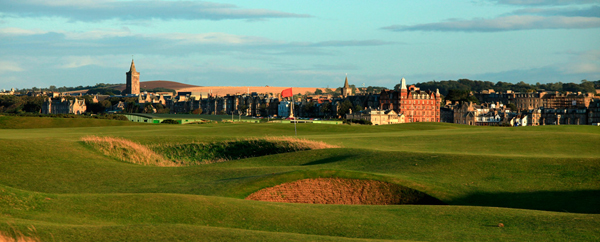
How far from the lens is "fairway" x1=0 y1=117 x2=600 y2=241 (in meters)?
13.6

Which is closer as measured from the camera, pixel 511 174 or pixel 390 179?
pixel 390 179

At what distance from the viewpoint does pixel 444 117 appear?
593 feet

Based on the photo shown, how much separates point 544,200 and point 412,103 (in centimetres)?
14478

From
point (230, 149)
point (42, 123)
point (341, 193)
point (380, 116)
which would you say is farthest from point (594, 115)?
point (341, 193)

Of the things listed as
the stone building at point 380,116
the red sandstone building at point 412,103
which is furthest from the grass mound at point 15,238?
the red sandstone building at point 412,103

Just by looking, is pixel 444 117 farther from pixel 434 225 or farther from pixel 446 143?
pixel 434 225

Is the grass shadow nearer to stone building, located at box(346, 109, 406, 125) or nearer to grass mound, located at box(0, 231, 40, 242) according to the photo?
grass mound, located at box(0, 231, 40, 242)

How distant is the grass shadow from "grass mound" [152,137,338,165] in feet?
53.9

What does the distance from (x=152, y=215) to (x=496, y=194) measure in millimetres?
12227

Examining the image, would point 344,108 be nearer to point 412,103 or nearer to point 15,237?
point 412,103

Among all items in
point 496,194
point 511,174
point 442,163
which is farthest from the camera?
point 442,163

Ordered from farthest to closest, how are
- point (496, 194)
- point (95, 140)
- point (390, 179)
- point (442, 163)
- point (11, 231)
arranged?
point (95, 140) → point (442, 163) → point (390, 179) → point (496, 194) → point (11, 231)

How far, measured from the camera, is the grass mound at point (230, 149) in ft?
122

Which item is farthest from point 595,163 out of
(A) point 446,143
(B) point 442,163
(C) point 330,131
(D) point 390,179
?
(C) point 330,131
